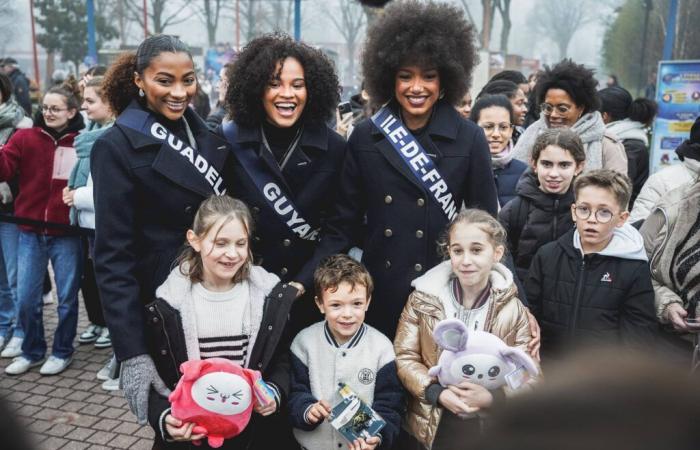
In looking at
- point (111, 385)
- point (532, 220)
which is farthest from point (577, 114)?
point (111, 385)

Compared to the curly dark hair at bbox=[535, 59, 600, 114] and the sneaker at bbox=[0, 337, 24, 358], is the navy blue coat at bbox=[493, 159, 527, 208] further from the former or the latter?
the sneaker at bbox=[0, 337, 24, 358]

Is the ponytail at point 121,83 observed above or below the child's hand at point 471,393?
above

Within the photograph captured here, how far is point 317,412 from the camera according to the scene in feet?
8.57

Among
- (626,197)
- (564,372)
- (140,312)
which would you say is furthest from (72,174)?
(564,372)

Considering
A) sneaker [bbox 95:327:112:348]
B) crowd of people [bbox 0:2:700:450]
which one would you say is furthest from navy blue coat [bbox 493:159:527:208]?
sneaker [bbox 95:327:112:348]

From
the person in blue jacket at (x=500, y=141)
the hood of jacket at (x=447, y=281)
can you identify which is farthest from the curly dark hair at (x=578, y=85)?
the hood of jacket at (x=447, y=281)

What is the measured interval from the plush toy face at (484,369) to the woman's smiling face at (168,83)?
1582mm

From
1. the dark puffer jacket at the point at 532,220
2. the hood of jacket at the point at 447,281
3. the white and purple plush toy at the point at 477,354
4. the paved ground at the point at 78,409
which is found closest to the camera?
the white and purple plush toy at the point at 477,354

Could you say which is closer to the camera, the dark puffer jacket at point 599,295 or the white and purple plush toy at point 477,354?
the white and purple plush toy at point 477,354

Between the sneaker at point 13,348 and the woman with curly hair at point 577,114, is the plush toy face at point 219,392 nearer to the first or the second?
the woman with curly hair at point 577,114

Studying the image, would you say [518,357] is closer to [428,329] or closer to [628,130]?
[428,329]

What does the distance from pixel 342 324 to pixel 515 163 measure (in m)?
2.12

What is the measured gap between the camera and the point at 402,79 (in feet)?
9.75

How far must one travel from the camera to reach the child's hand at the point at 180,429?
246 cm
